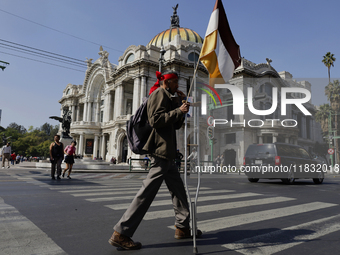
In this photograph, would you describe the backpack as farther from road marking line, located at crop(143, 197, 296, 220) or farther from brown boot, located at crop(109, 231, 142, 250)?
road marking line, located at crop(143, 197, 296, 220)

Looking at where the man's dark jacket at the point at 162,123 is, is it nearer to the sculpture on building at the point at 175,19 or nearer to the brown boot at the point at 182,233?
the brown boot at the point at 182,233

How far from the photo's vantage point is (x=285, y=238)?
290 cm

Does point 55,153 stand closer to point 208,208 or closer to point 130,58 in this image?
point 208,208

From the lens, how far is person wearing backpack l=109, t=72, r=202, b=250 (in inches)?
99.2

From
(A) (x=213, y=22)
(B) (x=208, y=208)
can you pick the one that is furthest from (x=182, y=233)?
(A) (x=213, y=22)

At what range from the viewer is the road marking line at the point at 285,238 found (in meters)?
2.54

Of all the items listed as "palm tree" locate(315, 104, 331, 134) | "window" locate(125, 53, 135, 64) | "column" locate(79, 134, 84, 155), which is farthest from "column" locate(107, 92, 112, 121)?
"palm tree" locate(315, 104, 331, 134)

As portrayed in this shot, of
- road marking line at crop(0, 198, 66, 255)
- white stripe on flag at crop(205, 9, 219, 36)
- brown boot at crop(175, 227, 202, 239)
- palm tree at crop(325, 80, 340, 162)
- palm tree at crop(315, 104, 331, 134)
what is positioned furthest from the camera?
palm tree at crop(325, 80, 340, 162)

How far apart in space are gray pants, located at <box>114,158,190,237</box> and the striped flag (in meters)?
1.35

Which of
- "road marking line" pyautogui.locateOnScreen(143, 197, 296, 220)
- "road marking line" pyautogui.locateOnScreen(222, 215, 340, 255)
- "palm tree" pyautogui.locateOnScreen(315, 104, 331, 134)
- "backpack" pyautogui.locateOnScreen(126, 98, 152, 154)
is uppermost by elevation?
"palm tree" pyautogui.locateOnScreen(315, 104, 331, 134)

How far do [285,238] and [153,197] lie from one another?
1587mm

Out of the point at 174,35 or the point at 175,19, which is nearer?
the point at 174,35

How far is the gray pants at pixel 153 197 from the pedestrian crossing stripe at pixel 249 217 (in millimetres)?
545

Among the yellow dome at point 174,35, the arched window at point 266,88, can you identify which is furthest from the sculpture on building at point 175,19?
the arched window at point 266,88
